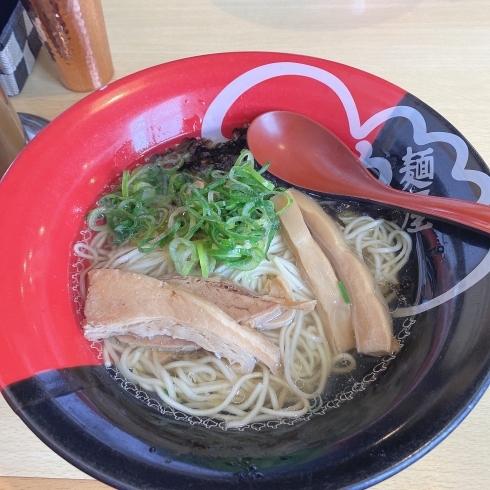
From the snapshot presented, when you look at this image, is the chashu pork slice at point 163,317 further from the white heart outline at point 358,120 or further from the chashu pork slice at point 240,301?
the white heart outline at point 358,120

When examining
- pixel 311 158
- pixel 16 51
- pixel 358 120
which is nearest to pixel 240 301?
pixel 311 158

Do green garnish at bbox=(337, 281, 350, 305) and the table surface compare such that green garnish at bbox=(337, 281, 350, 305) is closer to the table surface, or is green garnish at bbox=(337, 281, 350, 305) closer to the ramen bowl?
the ramen bowl

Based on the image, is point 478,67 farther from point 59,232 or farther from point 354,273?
point 59,232

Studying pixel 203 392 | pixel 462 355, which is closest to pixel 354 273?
pixel 462 355

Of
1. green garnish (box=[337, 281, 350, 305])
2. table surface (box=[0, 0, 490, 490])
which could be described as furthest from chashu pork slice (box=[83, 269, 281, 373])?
table surface (box=[0, 0, 490, 490])

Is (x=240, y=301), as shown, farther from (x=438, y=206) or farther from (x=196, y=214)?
(x=438, y=206)

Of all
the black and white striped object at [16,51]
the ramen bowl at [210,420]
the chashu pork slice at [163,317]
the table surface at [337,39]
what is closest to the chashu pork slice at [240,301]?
the chashu pork slice at [163,317]
